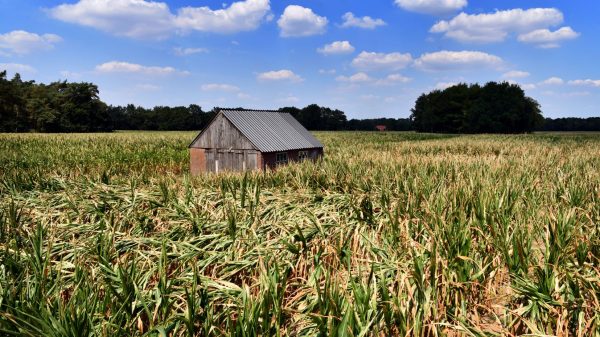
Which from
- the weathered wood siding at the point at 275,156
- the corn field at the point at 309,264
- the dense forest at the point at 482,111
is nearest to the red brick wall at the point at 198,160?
the weathered wood siding at the point at 275,156

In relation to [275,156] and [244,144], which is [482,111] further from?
[244,144]

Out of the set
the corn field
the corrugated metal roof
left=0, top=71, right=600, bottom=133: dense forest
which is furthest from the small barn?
left=0, top=71, right=600, bottom=133: dense forest

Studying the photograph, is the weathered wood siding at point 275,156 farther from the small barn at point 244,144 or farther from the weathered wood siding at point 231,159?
the weathered wood siding at point 231,159

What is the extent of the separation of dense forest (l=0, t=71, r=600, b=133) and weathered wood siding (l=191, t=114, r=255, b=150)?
2299 inches

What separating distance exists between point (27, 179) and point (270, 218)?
22.7 ft

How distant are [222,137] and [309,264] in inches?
613

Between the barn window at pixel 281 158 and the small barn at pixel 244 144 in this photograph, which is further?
the barn window at pixel 281 158

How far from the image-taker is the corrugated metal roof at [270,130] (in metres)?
18.9

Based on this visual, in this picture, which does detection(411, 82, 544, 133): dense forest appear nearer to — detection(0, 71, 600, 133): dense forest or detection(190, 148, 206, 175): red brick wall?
detection(0, 71, 600, 133): dense forest

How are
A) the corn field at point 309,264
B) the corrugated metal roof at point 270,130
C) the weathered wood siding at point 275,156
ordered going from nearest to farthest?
the corn field at point 309,264 < the weathered wood siding at point 275,156 < the corrugated metal roof at point 270,130

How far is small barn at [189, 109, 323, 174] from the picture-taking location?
18.5 m

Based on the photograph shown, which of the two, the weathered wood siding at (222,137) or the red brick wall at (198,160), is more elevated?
the weathered wood siding at (222,137)

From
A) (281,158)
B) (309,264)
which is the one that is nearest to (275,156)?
(281,158)

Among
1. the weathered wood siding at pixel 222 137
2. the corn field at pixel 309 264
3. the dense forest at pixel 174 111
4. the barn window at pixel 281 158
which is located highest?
the dense forest at pixel 174 111
